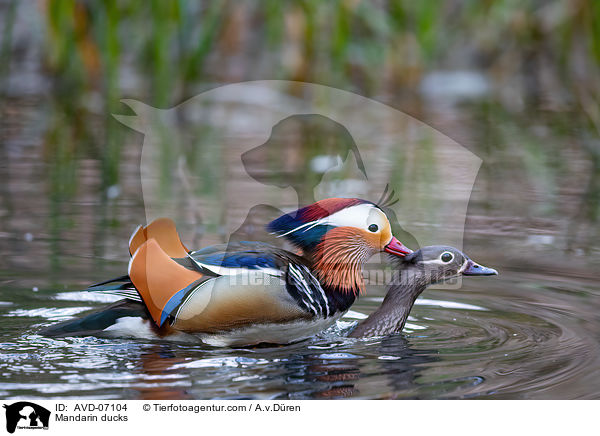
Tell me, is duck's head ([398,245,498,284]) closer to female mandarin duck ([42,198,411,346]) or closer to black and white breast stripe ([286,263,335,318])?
female mandarin duck ([42,198,411,346])

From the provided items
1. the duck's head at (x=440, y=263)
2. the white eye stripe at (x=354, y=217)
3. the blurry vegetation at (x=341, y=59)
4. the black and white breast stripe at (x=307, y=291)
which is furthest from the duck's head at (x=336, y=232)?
the blurry vegetation at (x=341, y=59)

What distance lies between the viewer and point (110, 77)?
9.77 metres

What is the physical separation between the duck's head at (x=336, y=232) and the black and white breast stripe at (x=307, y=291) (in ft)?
0.38

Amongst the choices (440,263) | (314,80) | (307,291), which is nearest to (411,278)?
(440,263)

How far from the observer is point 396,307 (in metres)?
4.94

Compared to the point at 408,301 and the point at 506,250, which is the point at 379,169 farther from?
the point at 408,301

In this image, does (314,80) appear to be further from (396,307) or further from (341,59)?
(396,307)

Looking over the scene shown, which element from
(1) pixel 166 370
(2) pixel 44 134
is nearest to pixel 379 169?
(2) pixel 44 134

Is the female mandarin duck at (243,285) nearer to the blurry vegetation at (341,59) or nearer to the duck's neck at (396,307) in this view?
the duck's neck at (396,307)

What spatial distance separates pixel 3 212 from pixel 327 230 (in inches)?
113

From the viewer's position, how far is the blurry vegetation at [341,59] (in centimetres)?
914
